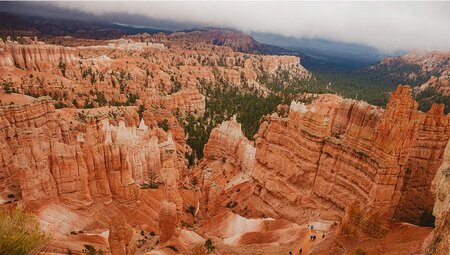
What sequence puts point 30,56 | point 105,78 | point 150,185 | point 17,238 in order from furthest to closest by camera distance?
1. point 105,78
2. point 30,56
3. point 150,185
4. point 17,238

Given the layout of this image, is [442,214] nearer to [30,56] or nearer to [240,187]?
[240,187]

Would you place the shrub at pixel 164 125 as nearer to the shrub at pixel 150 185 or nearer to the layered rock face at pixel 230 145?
Answer: the layered rock face at pixel 230 145

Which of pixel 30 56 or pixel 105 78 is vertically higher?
pixel 30 56

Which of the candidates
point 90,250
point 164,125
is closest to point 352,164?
point 90,250

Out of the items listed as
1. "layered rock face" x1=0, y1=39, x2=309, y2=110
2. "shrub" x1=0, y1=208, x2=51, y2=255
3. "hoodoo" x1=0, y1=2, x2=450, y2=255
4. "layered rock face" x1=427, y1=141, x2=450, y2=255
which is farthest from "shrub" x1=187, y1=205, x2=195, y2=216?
"layered rock face" x1=0, y1=39, x2=309, y2=110

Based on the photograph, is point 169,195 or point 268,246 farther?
point 169,195

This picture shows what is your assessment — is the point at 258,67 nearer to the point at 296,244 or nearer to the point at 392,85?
the point at 392,85

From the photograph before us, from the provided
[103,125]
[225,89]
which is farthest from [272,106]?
[103,125]
